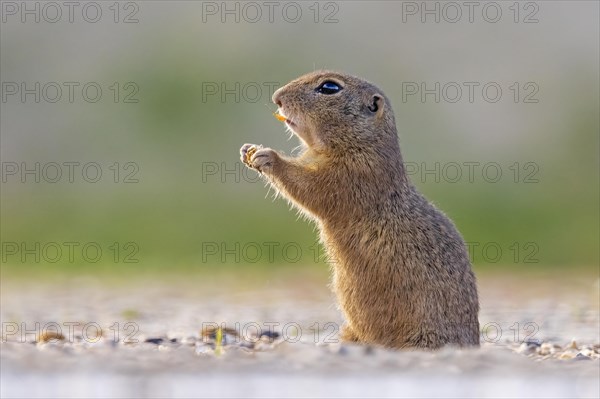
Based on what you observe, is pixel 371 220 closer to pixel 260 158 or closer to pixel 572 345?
pixel 260 158

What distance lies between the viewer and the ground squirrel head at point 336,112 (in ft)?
28.0

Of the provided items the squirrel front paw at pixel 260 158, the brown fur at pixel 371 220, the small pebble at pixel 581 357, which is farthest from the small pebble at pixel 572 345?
the squirrel front paw at pixel 260 158

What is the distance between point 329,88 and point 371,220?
1.31m

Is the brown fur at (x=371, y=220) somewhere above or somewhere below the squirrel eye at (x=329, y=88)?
below

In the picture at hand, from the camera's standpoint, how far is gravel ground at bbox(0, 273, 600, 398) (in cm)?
534

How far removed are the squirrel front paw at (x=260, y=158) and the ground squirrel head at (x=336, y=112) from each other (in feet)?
1.13

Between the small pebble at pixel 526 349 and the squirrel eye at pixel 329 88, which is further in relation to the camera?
the squirrel eye at pixel 329 88

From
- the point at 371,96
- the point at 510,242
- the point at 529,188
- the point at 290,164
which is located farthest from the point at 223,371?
the point at 529,188

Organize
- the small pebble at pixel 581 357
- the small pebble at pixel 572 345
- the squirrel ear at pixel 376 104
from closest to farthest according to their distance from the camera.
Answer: the small pebble at pixel 581 357, the small pebble at pixel 572 345, the squirrel ear at pixel 376 104

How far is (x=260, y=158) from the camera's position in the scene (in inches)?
333

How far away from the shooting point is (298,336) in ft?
30.2

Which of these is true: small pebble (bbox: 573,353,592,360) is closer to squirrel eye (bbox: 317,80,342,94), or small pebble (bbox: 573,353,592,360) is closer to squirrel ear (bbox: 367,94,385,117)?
squirrel ear (bbox: 367,94,385,117)

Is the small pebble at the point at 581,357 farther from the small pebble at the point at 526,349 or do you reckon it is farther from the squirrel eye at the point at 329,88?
the squirrel eye at the point at 329,88

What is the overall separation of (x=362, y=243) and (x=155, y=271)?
9.53m
